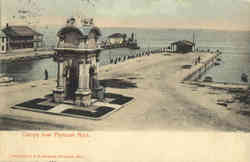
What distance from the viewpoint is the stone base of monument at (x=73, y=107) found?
11273mm

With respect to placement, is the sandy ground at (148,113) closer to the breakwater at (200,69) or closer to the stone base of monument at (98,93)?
the stone base of monument at (98,93)

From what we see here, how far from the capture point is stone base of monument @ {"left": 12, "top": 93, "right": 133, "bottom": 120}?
11273 millimetres

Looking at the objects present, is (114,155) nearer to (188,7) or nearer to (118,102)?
(118,102)

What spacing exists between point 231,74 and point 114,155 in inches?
510

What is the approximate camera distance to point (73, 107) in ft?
39.2

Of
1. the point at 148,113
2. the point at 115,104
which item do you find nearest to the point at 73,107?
the point at 115,104

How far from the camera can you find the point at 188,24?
45.8 ft

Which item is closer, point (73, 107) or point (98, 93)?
point (73, 107)

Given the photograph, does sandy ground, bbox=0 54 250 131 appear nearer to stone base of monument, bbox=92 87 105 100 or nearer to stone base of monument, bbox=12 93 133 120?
stone base of monument, bbox=12 93 133 120

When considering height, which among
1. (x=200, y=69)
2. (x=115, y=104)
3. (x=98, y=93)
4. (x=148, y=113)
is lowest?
(x=148, y=113)

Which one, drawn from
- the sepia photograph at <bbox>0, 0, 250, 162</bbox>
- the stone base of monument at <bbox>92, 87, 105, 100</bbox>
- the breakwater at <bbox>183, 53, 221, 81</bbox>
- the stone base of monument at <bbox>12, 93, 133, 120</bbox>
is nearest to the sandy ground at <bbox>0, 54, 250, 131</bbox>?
the sepia photograph at <bbox>0, 0, 250, 162</bbox>

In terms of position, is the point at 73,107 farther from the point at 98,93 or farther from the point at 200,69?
the point at 200,69

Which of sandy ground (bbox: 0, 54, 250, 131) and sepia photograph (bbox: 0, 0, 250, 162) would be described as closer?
sepia photograph (bbox: 0, 0, 250, 162)

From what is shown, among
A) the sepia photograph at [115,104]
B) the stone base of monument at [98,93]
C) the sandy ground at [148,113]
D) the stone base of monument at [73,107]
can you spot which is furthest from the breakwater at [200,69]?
the stone base of monument at [73,107]
